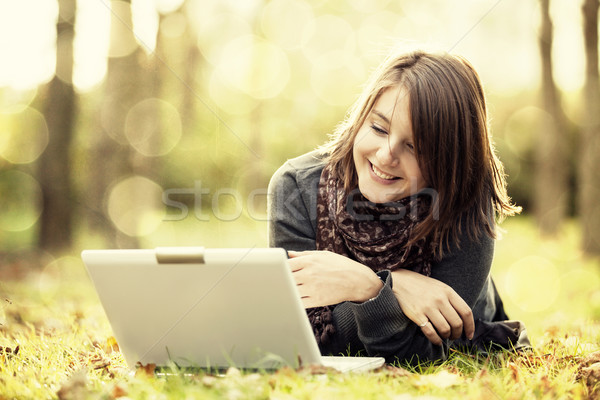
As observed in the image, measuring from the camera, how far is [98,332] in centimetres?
254

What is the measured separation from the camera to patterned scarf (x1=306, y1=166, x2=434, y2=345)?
7.14 feet

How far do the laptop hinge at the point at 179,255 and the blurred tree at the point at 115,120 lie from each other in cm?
440

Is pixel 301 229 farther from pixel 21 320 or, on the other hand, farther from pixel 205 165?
pixel 205 165

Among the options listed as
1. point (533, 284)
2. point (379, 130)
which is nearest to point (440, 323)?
point (379, 130)

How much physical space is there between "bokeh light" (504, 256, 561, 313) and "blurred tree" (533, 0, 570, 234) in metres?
1.45

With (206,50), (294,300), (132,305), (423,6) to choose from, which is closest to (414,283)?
(294,300)

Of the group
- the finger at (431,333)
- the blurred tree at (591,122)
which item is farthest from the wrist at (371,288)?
the blurred tree at (591,122)

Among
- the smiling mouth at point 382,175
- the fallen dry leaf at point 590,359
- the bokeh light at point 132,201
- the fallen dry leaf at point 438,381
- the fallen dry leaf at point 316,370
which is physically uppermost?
the smiling mouth at point 382,175

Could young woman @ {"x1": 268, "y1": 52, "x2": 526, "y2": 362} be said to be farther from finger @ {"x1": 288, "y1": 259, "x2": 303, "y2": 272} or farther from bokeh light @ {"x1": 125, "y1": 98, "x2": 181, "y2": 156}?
bokeh light @ {"x1": 125, "y1": 98, "x2": 181, "y2": 156}

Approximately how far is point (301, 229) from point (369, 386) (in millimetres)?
961

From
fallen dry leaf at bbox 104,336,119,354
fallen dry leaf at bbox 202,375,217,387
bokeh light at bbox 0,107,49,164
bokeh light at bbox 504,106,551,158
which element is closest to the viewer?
fallen dry leaf at bbox 202,375,217,387

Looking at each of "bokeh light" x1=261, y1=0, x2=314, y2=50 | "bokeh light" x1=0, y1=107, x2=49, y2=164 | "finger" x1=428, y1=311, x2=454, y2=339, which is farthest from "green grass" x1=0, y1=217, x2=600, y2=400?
"bokeh light" x1=261, y1=0, x2=314, y2=50

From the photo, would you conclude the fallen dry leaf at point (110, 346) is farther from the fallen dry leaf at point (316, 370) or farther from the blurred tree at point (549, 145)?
the blurred tree at point (549, 145)

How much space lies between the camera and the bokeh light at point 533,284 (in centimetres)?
478
